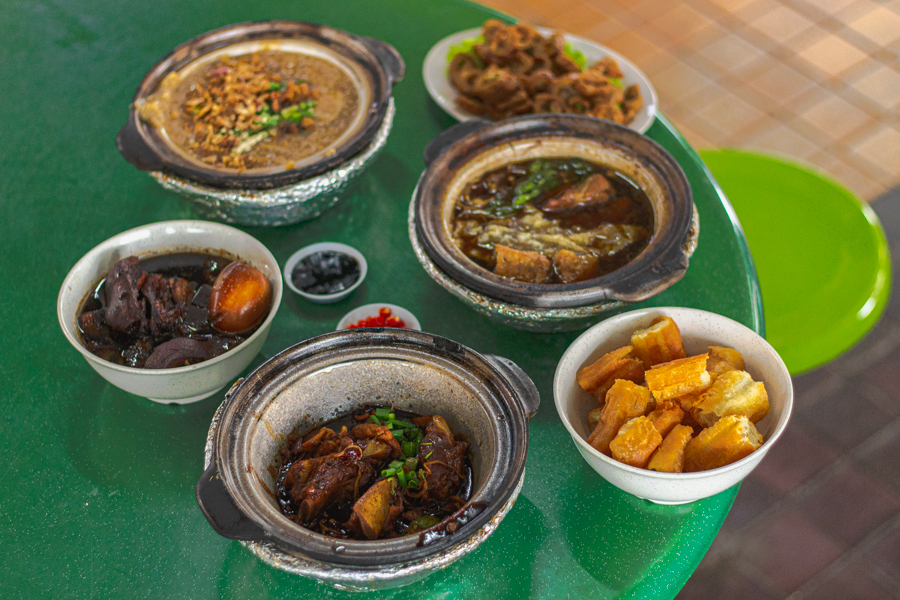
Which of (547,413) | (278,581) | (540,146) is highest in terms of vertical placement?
(540,146)

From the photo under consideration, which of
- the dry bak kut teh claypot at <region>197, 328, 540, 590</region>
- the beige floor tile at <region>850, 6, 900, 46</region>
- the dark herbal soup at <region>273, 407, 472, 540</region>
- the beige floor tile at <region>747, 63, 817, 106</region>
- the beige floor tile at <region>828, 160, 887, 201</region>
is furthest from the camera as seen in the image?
the beige floor tile at <region>850, 6, 900, 46</region>

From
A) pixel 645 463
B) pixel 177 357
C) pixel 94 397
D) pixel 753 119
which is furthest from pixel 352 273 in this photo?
pixel 753 119

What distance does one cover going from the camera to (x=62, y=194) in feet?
8.25

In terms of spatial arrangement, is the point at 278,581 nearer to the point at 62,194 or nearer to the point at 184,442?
the point at 184,442

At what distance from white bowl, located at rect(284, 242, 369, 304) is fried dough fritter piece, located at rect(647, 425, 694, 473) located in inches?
39.6

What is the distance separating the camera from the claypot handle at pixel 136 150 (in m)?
2.10

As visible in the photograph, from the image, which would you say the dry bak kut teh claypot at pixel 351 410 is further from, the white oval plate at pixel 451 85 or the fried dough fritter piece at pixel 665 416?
the white oval plate at pixel 451 85

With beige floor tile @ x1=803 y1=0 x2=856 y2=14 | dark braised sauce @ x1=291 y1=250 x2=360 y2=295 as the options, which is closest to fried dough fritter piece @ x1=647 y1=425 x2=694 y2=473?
dark braised sauce @ x1=291 y1=250 x2=360 y2=295

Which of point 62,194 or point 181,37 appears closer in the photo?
point 62,194

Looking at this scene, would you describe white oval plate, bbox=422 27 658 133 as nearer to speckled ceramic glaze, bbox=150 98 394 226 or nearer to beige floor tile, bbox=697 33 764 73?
speckled ceramic glaze, bbox=150 98 394 226

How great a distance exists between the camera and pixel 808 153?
4340 mm

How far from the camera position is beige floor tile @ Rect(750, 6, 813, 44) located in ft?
16.3

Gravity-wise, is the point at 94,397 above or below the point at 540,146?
below

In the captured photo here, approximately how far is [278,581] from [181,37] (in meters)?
2.36
